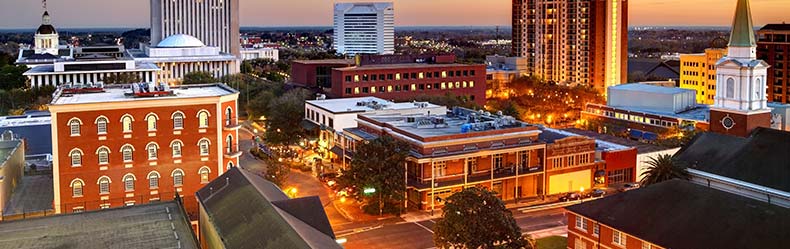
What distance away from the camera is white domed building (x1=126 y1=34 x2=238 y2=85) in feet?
511

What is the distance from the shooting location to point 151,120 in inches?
2058

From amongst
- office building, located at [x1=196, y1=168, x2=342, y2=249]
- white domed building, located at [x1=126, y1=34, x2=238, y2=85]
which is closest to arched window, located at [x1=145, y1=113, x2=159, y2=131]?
office building, located at [x1=196, y1=168, x2=342, y2=249]

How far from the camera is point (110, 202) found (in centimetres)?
5141

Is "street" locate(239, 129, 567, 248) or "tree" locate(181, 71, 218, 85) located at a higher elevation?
"tree" locate(181, 71, 218, 85)

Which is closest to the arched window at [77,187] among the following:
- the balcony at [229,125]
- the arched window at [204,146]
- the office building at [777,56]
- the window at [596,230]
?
the arched window at [204,146]

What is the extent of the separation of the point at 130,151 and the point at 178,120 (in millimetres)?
3980

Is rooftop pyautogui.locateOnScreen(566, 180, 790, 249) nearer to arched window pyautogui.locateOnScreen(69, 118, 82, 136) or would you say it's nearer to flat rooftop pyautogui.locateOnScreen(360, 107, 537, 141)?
flat rooftop pyautogui.locateOnScreen(360, 107, 537, 141)

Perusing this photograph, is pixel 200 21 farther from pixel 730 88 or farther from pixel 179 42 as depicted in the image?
pixel 730 88

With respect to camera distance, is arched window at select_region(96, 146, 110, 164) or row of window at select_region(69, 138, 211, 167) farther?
arched window at select_region(96, 146, 110, 164)

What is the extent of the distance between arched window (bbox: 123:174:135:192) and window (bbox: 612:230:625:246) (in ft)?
109

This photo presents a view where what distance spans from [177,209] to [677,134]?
226ft

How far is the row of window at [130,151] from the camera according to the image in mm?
50625

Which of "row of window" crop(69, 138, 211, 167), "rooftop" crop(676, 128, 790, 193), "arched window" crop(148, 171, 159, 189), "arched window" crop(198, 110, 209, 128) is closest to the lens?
"rooftop" crop(676, 128, 790, 193)

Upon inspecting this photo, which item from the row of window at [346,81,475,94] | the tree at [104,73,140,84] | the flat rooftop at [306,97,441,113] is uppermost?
the tree at [104,73,140,84]
